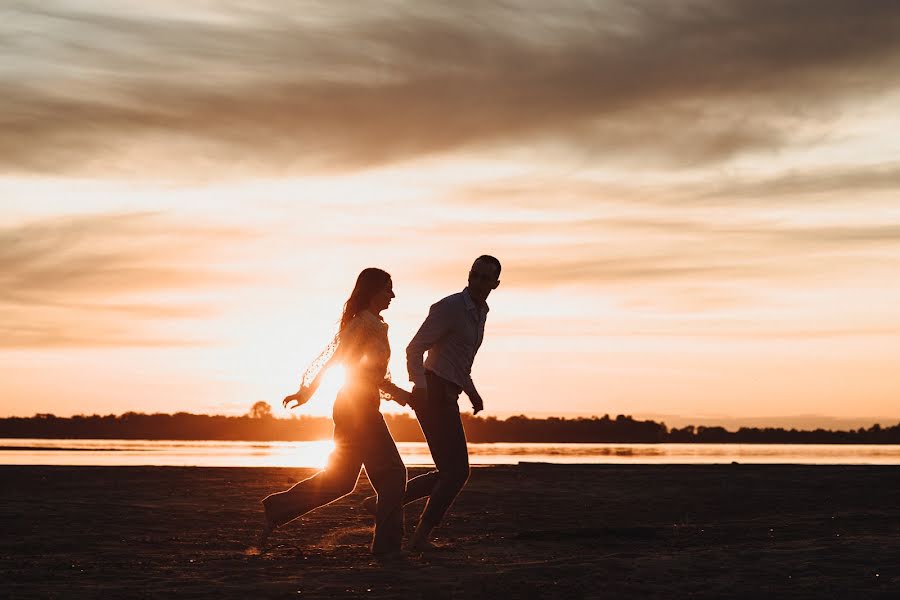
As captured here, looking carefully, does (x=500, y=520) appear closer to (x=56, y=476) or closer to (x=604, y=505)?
(x=604, y=505)

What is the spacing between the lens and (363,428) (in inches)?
348

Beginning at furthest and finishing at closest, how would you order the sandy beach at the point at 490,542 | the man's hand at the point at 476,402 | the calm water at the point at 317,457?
1. the calm water at the point at 317,457
2. the man's hand at the point at 476,402
3. the sandy beach at the point at 490,542

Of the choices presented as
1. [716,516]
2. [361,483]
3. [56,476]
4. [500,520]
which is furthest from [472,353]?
[56,476]

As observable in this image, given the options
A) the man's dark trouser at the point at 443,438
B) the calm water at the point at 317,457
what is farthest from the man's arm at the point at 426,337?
the calm water at the point at 317,457

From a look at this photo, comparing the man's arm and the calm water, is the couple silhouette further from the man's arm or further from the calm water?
the calm water

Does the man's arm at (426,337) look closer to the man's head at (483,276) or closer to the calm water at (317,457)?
the man's head at (483,276)

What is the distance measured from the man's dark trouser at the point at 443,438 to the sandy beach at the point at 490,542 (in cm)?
46

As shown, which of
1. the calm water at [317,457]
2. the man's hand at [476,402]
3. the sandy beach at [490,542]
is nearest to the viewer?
the sandy beach at [490,542]

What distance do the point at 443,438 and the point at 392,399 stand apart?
54 cm

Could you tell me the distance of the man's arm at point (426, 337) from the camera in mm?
8828

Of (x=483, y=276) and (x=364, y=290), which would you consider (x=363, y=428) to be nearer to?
(x=364, y=290)

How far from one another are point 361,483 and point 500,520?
18.2 feet

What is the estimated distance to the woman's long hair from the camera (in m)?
8.98

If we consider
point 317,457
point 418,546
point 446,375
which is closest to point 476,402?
point 446,375
